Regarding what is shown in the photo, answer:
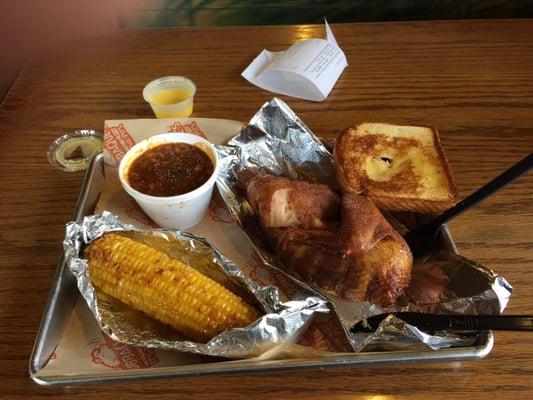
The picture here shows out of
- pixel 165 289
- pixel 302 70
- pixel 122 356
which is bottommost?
pixel 122 356

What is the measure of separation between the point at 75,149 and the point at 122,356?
85 cm

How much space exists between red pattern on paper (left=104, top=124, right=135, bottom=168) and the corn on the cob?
398mm

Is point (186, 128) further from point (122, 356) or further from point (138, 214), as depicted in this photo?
Answer: point (122, 356)

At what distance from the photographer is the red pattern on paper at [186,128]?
1677mm

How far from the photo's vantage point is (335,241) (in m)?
1.24

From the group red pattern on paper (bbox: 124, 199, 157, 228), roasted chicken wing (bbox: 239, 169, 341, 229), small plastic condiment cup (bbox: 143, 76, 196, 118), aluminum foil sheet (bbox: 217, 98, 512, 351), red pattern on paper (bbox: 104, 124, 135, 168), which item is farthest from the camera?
small plastic condiment cup (bbox: 143, 76, 196, 118)

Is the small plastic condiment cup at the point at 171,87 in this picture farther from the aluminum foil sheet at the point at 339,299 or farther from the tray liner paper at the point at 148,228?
the aluminum foil sheet at the point at 339,299

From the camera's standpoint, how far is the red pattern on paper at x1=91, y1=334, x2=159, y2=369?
115 cm

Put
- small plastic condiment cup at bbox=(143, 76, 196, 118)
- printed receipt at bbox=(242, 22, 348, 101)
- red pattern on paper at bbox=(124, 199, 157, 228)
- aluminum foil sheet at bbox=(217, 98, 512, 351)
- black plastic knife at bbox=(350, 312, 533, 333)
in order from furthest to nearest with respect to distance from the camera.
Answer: printed receipt at bbox=(242, 22, 348, 101), small plastic condiment cup at bbox=(143, 76, 196, 118), red pattern on paper at bbox=(124, 199, 157, 228), aluminum foil sheet at bbox=(217, 98, 512, 351), black plastic knife at bbox=(350, 312, 533, 333)

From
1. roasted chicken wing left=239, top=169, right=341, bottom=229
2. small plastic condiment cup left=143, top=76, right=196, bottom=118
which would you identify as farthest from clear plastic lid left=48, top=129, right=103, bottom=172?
roasted chicken wing left=239, top=169, right=341, bottom=229

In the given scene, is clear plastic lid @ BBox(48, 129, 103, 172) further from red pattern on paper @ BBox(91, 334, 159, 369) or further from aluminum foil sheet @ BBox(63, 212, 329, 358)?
red pattern on paper @ BBox(91, 334, 159, 369)

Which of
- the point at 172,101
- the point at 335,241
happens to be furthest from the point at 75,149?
the point at 335,241

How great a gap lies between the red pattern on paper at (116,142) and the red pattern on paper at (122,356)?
0.62 metres

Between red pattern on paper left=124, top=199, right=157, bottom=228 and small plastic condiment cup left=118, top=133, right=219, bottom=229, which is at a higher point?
small plastic condiment cup left=118, top=133, right=219, bottom=229
